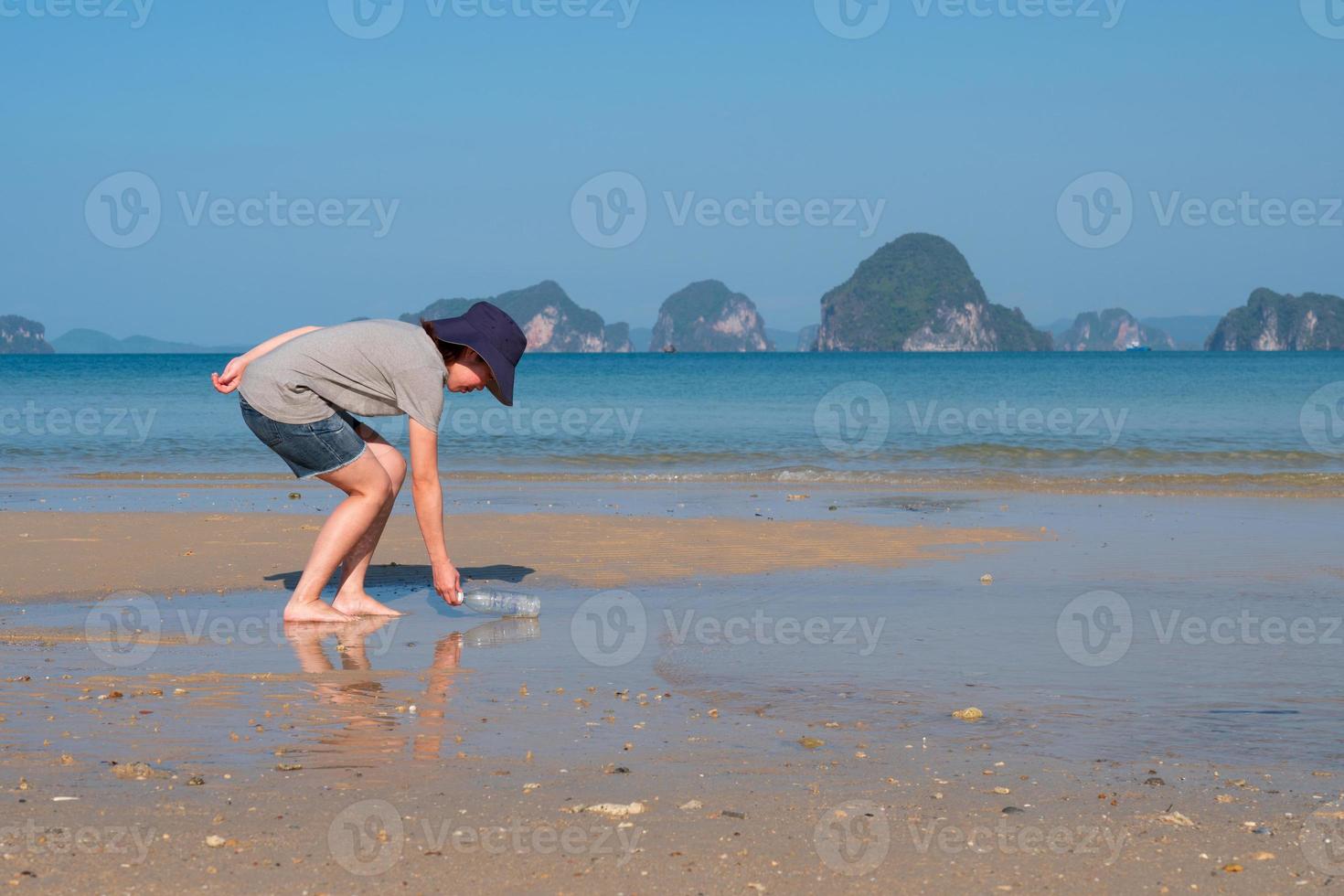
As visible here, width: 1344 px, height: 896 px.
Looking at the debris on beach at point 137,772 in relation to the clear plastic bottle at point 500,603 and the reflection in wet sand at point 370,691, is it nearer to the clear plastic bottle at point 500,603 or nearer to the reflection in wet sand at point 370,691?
the reflection in wet sand at point 370,691

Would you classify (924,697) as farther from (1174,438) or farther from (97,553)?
(1174,438)

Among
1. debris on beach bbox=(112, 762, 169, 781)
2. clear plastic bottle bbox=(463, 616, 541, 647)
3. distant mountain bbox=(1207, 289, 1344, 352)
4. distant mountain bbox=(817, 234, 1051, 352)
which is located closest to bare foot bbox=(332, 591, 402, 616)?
clear plastic bottle bbox=(463, 616, 541, 647)

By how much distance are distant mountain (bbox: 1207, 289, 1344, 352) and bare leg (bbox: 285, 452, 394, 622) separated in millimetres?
169721

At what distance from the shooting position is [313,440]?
5.30 m

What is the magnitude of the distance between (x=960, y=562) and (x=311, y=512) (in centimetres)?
533

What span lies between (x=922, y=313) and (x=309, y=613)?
Result: 16917 cm

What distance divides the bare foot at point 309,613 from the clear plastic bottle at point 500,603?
0.54 meters

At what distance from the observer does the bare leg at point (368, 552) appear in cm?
580

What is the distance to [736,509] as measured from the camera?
36.5 feet

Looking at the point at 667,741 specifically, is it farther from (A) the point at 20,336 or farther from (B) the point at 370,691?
(A) the point at 20,336

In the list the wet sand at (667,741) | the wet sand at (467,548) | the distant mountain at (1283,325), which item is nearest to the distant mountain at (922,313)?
the distant mountain at (1283,325)

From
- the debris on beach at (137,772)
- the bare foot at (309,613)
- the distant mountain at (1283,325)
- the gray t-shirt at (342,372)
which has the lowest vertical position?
the debris on beach at (137,772)

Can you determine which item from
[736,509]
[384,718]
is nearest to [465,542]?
[736,509]

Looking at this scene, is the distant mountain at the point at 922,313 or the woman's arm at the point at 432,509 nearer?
the woman's arm at the point at 432,509
